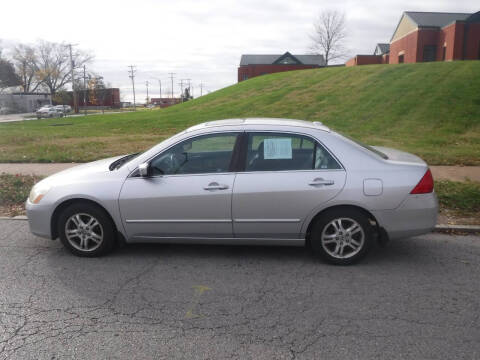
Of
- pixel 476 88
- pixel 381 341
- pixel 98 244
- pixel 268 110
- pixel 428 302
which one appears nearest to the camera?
pixel 381 341

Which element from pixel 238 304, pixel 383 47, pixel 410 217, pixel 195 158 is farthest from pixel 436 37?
pixel 238 304

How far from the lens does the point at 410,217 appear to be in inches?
177

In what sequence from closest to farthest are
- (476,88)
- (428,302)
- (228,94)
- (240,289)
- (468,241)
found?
(428,302), (240,289), (468,241), (476,88), (228,94)

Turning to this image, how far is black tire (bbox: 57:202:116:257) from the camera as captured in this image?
189 inches

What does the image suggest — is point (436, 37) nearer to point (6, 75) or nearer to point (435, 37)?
point (435, 37)

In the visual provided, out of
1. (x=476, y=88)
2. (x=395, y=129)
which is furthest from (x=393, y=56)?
(x=395, y=129)

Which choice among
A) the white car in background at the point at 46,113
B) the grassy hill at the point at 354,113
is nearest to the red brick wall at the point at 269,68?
the white car in background at the point at 46,113

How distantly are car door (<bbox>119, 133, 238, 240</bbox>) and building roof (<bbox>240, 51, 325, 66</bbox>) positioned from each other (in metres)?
71.0

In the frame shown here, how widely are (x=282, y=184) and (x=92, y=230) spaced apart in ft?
7.12

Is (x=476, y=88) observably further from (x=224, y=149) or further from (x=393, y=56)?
(x=393, y=56)

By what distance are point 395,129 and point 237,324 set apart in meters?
15.6

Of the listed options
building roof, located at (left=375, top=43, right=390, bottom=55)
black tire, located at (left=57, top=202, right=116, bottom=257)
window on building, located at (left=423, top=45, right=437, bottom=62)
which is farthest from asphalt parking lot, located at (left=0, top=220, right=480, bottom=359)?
building roof, located at (left=375, top=43, right=390, bottom=55)

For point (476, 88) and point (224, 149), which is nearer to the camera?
point (224, 149)

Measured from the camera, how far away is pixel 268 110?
24641mm
